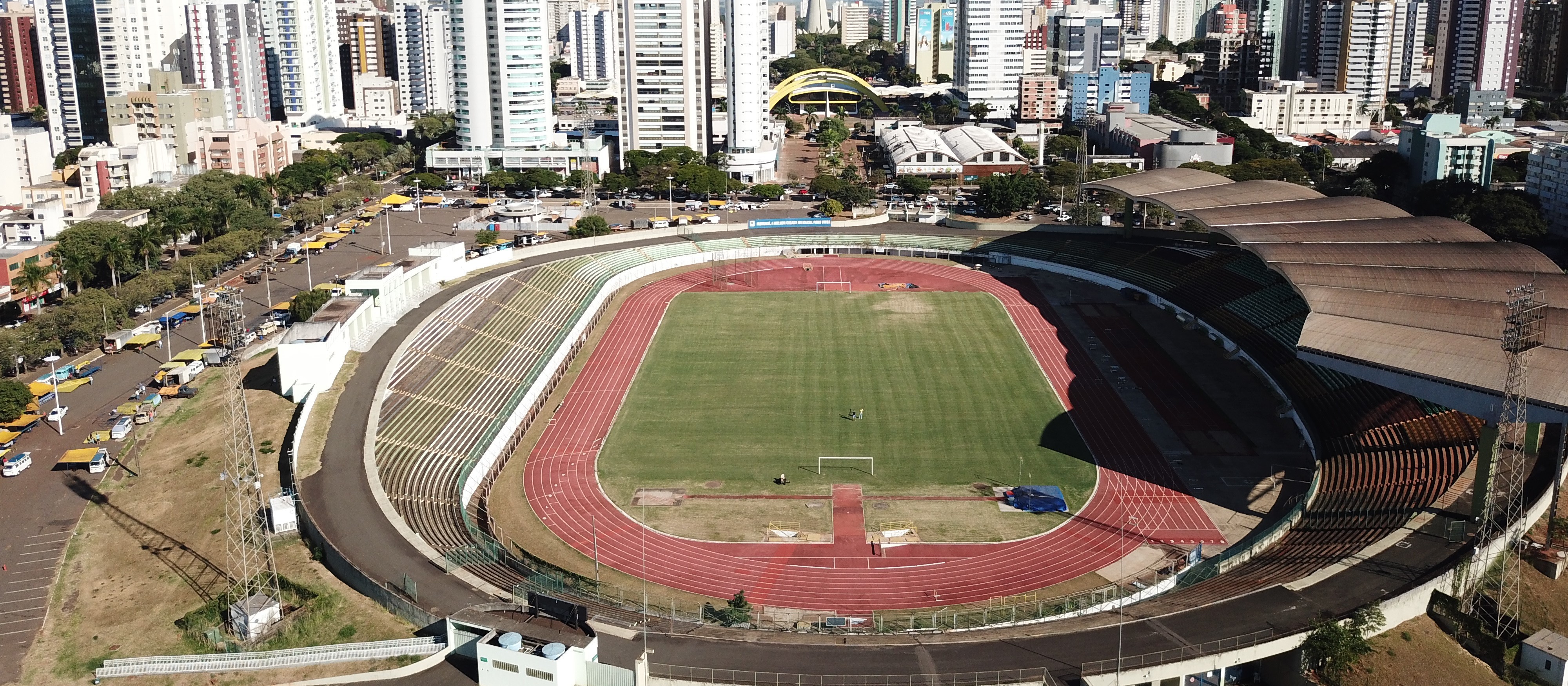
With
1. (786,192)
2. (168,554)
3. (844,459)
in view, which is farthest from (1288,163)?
(168,554)

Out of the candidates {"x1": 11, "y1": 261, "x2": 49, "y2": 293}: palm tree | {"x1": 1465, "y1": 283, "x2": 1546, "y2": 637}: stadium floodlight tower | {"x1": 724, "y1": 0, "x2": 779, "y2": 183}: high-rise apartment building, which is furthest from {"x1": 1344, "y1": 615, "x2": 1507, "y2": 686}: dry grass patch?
{"x1": 724, "y1": 0, "x2": 779, "y2": 183}: high-rise apartment building

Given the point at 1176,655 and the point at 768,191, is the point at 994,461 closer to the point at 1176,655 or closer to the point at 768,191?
the point at 1176,655

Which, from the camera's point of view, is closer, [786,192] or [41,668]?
[41,668]

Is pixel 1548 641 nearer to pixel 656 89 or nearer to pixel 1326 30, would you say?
pixel 656 89

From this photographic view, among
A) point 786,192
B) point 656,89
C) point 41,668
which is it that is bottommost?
point 41,668

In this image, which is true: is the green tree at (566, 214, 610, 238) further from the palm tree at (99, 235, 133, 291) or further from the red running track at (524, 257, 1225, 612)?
the red running track at (524, 257, 1225, 612)

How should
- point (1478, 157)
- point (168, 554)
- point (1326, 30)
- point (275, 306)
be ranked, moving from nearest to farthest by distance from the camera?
1. point (168, 554)
2. point (275, 306)
3. point (1478, 157)
4. point (1326, 30)

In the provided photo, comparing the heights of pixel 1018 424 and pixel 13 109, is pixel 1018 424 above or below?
below

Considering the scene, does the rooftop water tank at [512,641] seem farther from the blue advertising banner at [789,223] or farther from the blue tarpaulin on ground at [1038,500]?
the blue advertising banner at [789,223]
